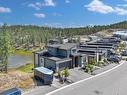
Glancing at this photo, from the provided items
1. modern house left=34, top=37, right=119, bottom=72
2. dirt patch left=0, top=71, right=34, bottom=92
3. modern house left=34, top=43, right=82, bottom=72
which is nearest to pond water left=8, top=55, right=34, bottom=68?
modern house left=34, top=43, right=82, bottom=72

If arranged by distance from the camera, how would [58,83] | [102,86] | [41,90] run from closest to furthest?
[41,90], [102,86], [58,83]

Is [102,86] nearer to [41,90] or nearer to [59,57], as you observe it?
[41,90]

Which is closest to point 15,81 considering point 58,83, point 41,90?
point 41,90

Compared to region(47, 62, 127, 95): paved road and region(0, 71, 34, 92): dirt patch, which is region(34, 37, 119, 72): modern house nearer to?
region(47, 62, 127, 95): paved road

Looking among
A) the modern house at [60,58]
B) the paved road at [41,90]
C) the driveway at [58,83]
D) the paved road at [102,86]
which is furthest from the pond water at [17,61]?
the paved road at [41,90]

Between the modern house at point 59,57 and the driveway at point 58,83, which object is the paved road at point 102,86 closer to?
the driveway at point 58,83

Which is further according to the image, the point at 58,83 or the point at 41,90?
the point at 58,83

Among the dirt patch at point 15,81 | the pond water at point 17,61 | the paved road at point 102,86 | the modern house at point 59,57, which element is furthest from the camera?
the pond water at point 17,61

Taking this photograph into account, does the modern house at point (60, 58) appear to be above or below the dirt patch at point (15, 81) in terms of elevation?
above

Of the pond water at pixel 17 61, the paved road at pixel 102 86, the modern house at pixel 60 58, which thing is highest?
the modern house at pixel 60 58
